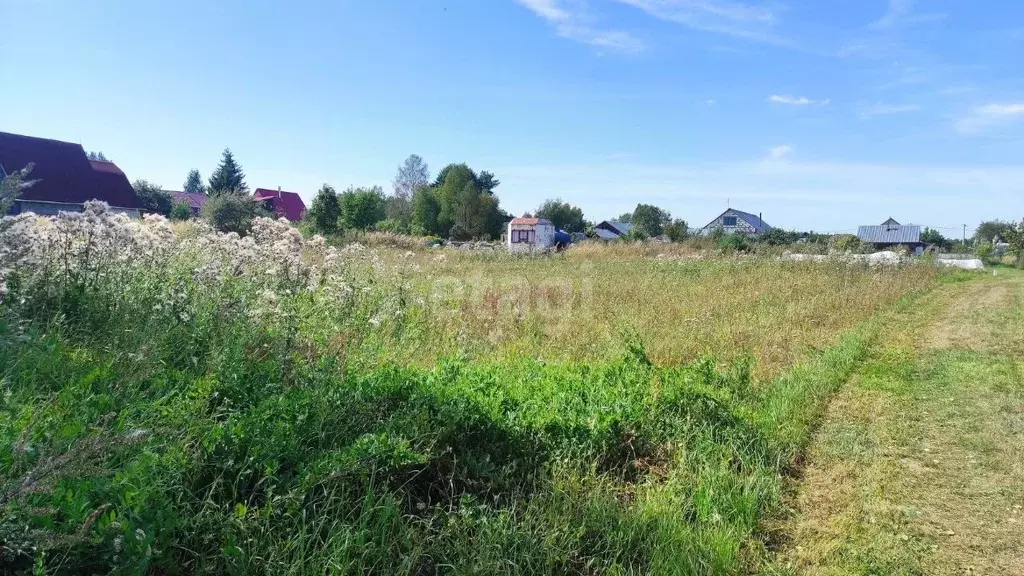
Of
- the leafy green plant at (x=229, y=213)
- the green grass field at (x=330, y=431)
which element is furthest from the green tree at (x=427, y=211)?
the green grass field at (x=330, y=431)

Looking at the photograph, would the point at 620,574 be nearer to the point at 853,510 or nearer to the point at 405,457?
the point at 405,457

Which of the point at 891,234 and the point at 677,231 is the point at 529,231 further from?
the point at 891,234

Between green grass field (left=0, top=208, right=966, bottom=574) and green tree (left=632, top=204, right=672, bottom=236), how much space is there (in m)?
53.4

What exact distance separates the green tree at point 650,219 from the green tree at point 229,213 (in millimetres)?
41712

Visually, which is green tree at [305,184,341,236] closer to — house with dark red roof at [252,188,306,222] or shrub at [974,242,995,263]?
house with dark red roof at [252,188,306,222]

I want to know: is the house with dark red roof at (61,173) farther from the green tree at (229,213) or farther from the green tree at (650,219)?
the green tree at (650,219)

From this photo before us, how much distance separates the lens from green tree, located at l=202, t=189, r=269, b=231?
20.7 metres

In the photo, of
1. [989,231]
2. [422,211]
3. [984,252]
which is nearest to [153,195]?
[422,211]

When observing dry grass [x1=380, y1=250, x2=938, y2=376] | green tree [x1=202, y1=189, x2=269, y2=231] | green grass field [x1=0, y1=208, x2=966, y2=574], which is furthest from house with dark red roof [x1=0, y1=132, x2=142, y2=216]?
green grass field [x1=0, y1=208, x2=966, y2=574]

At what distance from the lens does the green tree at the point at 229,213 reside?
20719mm

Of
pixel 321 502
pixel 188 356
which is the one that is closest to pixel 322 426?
pixel 321 502

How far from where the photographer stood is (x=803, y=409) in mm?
4508

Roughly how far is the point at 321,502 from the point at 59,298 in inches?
125

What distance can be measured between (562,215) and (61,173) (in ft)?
181
